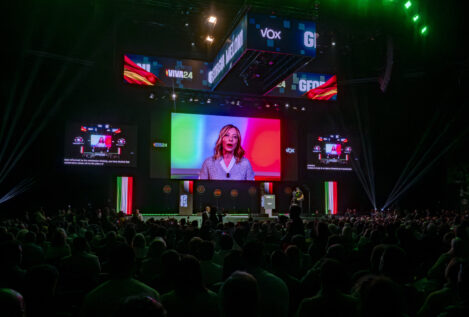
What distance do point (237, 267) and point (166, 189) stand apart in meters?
15.8

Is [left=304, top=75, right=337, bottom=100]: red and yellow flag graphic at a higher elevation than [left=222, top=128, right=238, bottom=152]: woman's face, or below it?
higher

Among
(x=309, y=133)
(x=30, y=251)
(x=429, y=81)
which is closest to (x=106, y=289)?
(x=30, y=251)

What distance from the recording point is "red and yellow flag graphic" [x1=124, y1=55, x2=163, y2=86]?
1709 cm

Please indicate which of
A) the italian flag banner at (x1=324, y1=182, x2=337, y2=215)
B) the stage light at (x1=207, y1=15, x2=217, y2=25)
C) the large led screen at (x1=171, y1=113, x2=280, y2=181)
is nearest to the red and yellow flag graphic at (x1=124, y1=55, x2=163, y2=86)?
the large led screen at (x1=171, y1=113, x2=280, y2=181)

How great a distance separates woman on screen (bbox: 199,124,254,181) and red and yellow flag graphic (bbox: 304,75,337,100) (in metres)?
4.27

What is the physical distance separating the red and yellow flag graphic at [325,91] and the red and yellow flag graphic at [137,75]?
302 inches

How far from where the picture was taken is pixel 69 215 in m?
12.8

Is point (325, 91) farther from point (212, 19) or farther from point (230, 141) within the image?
point (212, 19)

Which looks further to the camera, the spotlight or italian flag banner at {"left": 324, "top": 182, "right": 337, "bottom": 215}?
italian flag banner at {"left": 324, "top": 182, "right": 337, "bottom": 215}

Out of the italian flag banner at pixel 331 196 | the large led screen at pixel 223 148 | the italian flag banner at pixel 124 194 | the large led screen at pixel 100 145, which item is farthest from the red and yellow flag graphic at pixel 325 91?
the italian flag banner at pixel 124 194

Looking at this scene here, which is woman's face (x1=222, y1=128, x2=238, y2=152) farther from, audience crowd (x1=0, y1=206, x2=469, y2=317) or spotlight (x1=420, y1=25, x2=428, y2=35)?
audience crowd (x1=0, y1=206, x2=469, y2=317)

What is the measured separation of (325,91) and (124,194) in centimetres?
1126

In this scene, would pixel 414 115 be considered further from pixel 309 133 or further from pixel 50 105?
pixel 50 105

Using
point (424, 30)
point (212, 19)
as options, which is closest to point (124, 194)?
point (212, 19)
